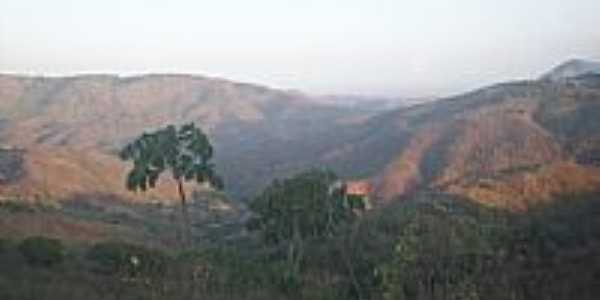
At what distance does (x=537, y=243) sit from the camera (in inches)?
2842

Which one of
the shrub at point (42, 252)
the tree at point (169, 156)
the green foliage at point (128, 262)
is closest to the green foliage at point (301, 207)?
the tree at point (169, 156)

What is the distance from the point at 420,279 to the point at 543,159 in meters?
125

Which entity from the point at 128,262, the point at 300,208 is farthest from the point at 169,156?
the point at 300,208

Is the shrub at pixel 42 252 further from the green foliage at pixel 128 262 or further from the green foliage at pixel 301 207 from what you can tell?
the green foliage at pixel 301 207

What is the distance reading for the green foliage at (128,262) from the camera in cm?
5334

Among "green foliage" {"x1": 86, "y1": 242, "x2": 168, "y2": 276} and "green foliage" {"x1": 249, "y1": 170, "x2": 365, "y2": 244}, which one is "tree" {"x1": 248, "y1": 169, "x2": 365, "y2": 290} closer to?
"green foliage" {"x1": 249, "y1": 170, "x2": 365, "y2": 244}

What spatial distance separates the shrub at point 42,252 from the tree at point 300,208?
12.7 m

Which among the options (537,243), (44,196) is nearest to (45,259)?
(537,243)

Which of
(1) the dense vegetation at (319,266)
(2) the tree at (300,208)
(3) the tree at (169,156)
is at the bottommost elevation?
(1) the dense vegetation at (319,266)

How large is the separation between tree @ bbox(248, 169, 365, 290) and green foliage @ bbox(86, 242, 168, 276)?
7680 millimetres

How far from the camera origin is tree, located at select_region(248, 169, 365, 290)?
60.9m

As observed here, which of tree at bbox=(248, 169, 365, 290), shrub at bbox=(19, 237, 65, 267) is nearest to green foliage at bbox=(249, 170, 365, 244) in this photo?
tree at bbox=(248, 169, 365, 290)

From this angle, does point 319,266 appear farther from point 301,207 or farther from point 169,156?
point 169,156

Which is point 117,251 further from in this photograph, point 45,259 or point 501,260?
point 501,260
